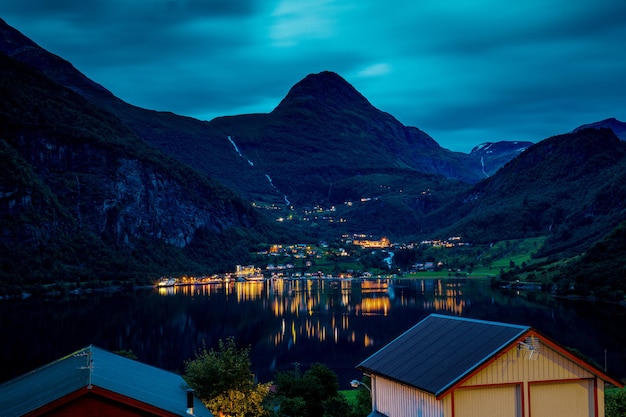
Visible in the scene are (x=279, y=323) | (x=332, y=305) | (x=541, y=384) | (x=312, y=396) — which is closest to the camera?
(x=541, y=384)

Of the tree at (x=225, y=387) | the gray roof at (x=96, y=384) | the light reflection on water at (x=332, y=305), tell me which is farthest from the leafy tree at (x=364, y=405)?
the light reflection on water at (x=332, y=305)

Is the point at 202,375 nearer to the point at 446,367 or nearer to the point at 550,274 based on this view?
the point at 446,367

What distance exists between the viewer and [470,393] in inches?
710

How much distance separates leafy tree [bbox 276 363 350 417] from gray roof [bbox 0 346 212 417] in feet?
25.8

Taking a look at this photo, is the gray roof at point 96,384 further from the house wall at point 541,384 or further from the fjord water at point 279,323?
the fjord water at point 279,323

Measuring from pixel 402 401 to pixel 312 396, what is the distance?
15.8 metres

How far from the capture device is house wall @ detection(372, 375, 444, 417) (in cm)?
1818

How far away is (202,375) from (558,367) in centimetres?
1307

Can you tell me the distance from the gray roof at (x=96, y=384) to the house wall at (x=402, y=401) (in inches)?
212

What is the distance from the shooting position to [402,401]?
19.7m

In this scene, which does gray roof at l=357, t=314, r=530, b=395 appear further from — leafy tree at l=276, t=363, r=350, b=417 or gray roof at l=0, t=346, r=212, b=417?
leafy tree at l=276, t=363, r=350, b=417

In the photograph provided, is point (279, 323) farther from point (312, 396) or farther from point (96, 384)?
point (96, 384)

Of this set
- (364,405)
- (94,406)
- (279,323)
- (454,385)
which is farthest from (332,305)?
(94,406)

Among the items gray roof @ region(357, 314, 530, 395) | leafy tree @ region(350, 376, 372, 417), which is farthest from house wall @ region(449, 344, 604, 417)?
leafy tree @ region(350, 376, 372, 417)
